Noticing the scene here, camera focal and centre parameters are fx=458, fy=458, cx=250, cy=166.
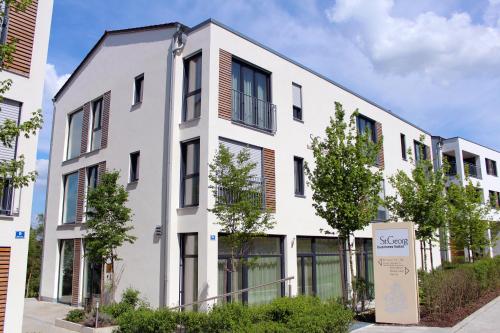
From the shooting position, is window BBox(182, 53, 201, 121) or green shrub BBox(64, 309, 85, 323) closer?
green shrub BBox(64, 309, 85, 323)

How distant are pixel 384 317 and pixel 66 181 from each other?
14.5 meters

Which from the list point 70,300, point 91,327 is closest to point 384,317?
point 91,327

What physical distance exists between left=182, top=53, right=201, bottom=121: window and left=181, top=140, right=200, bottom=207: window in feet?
3.11

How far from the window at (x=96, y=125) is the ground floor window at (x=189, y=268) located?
6659 millimetres

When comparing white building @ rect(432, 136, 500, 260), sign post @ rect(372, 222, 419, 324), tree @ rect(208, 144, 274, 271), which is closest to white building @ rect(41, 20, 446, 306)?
sign post @ rect(372, 222, 419, 324)

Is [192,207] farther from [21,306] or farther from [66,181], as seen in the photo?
[66,181]

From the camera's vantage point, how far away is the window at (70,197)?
19.0 metres

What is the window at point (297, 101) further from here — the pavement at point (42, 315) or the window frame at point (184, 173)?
the pavement at point (42, 315)

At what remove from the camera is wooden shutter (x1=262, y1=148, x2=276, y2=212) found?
1491 cm

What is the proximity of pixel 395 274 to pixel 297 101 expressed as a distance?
26.0ft

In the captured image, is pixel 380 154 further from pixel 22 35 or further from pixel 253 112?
pixel 22 35

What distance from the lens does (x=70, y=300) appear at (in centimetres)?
1788

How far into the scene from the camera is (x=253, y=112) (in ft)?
50.2

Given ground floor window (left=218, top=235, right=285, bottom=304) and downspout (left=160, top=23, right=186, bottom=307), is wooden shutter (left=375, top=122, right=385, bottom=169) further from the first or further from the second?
downspout (left=160, top=23, right=186, bottom=307)
